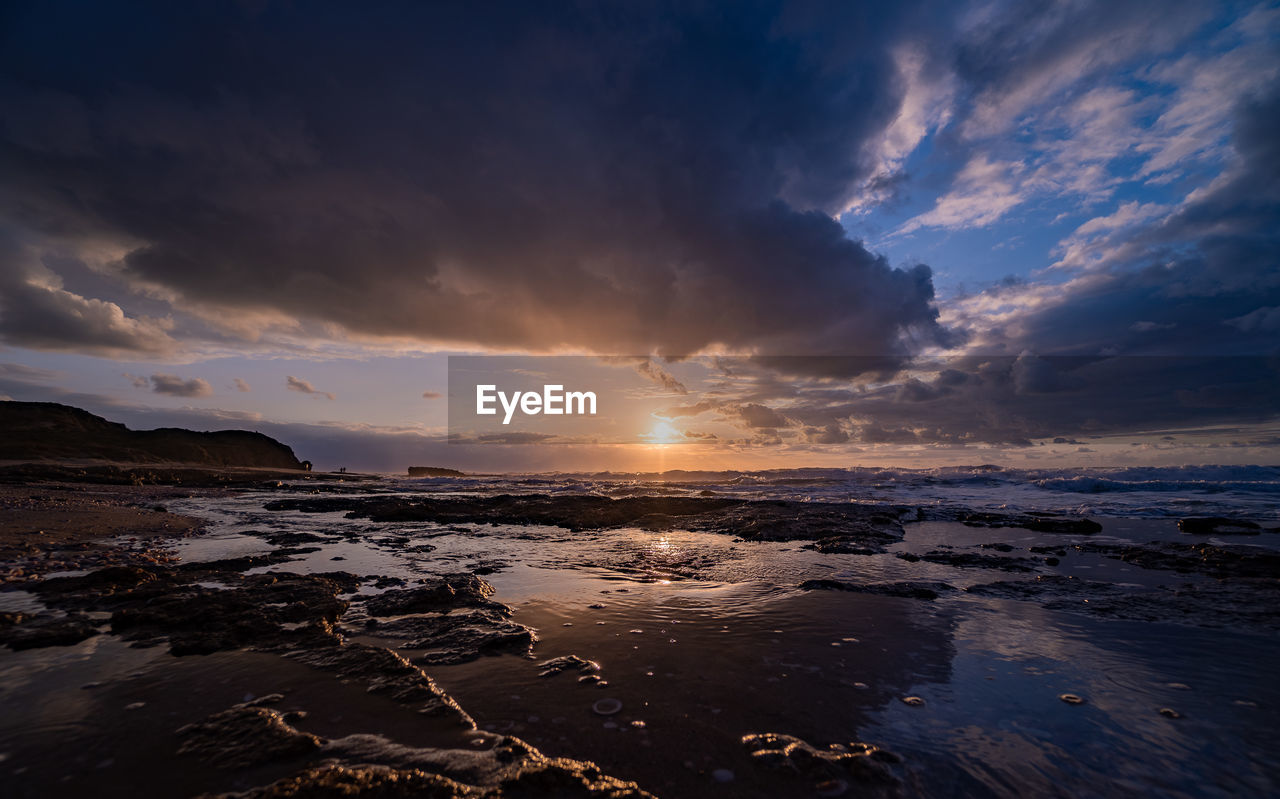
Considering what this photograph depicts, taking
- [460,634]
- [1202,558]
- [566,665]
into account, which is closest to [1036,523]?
[1202,558]

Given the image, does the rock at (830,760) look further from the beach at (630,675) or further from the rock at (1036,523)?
the rock at (1036,523)

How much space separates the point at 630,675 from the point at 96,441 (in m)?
88.0

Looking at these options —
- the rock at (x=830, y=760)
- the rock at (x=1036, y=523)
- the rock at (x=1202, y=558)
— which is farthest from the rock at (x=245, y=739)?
the rock at (x=1036, y=523)

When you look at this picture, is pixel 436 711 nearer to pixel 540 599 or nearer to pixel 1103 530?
pixel 540 599

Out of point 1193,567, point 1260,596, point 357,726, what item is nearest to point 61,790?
point 357,726

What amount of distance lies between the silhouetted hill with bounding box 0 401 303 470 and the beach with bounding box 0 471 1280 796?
213 ft

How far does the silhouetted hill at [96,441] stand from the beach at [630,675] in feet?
213

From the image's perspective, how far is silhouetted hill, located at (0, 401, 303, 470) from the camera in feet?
168

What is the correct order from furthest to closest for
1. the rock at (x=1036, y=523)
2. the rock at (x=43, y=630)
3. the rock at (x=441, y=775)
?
the rock at (x=1036, y=523) → the rock at (x=43, y=630) → the rock at (x=441, y=775)

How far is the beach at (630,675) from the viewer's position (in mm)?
3014

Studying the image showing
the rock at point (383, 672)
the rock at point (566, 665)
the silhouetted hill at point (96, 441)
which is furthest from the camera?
the silhouetted hill at point (96, 441)

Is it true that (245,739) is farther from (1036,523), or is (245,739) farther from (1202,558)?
(1036,523)

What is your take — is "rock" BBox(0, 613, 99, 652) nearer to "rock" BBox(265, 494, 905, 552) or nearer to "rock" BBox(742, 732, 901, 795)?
"rock" BBox(742, 732, 901, 795)

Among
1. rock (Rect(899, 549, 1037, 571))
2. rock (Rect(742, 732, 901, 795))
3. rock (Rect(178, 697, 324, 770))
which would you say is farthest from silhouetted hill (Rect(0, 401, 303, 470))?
rock (Rect(899, 549, 1037, 571))
